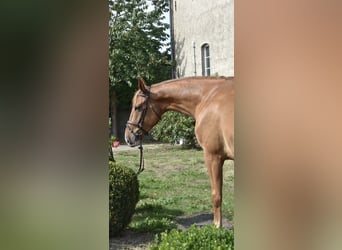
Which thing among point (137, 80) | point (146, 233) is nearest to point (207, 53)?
point (137, 80)

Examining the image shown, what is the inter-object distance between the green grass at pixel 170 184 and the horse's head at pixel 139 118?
105mm

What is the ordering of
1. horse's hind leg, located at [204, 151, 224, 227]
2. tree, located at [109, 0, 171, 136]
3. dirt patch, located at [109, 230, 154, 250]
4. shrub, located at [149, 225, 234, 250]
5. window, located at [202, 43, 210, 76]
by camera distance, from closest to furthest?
shrub, located at [149, 225, 234, 250], tree, located at [109, 0, 171, 136], horse's hind leg, located at [204, 151, 224, 227], dirt patch, located at [109, 230, 154, 250], window, located at [202, 43, 210, 76]

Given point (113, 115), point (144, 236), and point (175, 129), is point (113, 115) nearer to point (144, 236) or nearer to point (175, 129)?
point (175, 129)

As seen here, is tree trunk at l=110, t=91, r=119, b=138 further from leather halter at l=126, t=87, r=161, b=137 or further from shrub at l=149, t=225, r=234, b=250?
shrub at l=149, t=225, r=234, b=250

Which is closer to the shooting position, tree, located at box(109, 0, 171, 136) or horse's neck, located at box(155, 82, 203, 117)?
tree, located at box(109, 0, 171, 136)

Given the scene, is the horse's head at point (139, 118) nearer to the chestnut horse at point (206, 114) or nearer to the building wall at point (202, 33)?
the chestnut horse at point (206, 114)

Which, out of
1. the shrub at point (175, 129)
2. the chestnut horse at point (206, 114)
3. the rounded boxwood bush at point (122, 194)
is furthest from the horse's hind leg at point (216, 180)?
the rounded boxwood bush at point (122, 194)

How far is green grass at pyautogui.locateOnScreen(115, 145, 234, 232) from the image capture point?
242cm

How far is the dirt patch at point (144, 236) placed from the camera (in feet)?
7.66

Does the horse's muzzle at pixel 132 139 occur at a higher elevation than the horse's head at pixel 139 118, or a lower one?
lower

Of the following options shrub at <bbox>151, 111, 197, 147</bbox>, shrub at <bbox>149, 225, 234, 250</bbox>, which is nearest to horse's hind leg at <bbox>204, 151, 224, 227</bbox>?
shrub at <bbox>149, 225, 234, 250</bbox>

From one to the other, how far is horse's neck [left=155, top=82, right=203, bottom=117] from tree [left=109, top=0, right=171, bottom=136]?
102 millimetres

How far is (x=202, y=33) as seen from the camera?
8.88 feet
